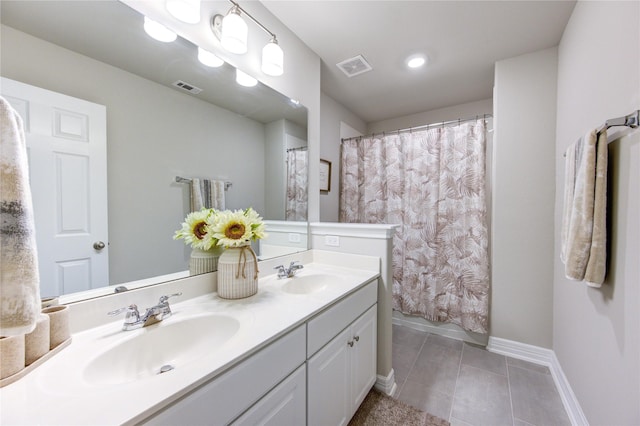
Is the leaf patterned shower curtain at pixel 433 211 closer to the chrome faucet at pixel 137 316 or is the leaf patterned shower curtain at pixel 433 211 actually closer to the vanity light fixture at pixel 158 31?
the vanity light fixture at pixel 158 31

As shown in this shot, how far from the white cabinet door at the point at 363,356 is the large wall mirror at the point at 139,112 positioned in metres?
0.95

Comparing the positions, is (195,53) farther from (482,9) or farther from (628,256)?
(628,256)

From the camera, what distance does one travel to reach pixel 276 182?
1.64 meters

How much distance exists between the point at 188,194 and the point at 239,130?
0.49 metres

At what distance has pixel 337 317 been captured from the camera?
1.16m

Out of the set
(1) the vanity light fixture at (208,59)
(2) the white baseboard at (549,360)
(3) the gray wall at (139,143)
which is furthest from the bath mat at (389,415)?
(1) the vanity light fixture at (208,59)

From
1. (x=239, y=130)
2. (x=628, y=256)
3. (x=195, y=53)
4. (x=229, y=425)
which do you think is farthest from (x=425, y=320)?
(x=195, y=53)

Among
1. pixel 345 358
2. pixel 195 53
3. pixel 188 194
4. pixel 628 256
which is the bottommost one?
pixel 345 358

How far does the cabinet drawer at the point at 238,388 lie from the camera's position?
0.57 meters

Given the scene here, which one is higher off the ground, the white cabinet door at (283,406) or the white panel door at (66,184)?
the white panel door at (66,184)

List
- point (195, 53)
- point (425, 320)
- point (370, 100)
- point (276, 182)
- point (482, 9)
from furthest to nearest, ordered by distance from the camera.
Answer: point (370, 100), point (425, 320), point (276, 182), point (482, 9), point (195, 53)

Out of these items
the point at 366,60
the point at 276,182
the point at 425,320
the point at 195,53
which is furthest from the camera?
the point at 425,320

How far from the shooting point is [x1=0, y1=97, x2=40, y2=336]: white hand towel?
0.47 meters

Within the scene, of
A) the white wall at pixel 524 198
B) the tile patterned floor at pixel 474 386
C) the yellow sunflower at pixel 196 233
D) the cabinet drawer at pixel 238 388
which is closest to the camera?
the cabinet drawer at pixel 238 388
